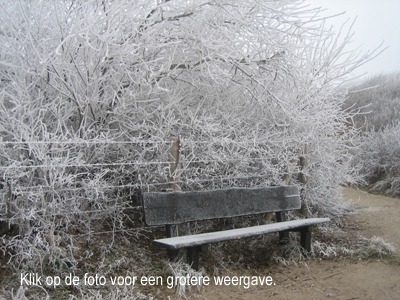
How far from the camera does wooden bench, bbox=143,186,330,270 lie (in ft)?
10.9

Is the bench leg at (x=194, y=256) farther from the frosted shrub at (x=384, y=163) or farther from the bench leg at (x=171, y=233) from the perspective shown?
the frosted shrub at (x=384, y=163)

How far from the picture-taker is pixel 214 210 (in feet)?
12.6

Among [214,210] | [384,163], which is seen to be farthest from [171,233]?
[384,163]

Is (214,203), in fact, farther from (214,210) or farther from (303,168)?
(303,168)

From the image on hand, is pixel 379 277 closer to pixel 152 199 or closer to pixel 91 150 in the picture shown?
pixel 152 199

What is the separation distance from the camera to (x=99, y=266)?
3420 millimetres

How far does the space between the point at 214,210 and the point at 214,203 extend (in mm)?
72

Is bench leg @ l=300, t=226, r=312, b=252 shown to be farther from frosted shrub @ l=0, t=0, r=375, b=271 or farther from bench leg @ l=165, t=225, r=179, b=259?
bench leg @ l=165, t=225, r=179, b=259

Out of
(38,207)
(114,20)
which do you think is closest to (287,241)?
(38,207)

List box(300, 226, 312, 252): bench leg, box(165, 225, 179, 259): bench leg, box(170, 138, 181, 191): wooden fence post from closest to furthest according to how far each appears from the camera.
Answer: box(165, 225, 179, 259): bench leg
box(170, 138, 181, 191): wooden fence post
box(300, 226, 312, 252): bench leg

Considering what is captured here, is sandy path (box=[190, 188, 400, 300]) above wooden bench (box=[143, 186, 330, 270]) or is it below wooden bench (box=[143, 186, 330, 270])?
below

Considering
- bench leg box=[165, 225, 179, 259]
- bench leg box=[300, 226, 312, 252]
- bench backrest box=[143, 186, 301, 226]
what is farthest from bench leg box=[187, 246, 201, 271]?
bench leg box=[300, 226, 312, 252]

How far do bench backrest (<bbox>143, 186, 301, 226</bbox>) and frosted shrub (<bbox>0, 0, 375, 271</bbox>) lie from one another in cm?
41

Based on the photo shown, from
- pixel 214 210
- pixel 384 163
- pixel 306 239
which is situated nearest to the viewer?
pixel 214 210
